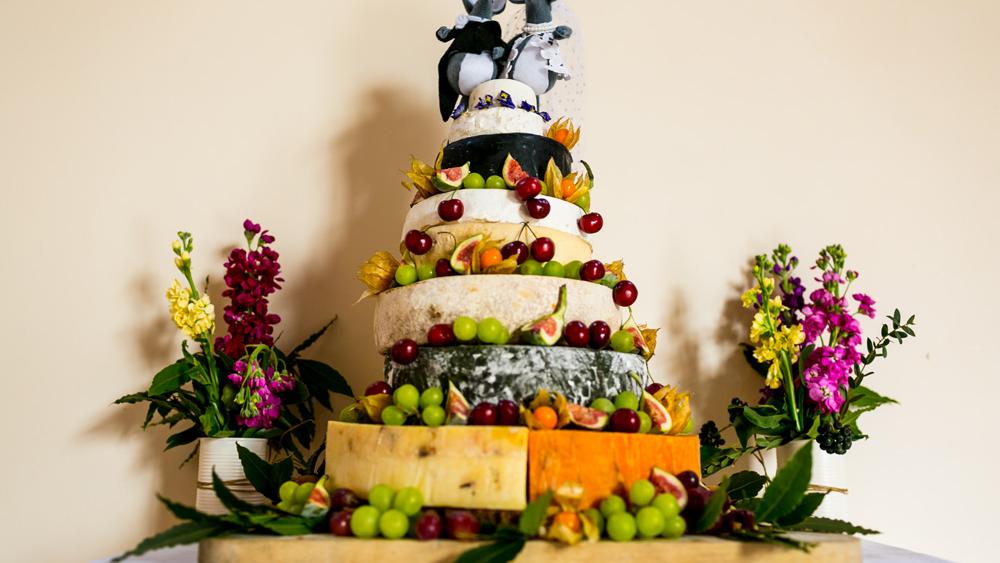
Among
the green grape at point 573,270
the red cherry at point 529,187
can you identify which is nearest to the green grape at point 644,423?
the green grape at point 573,270

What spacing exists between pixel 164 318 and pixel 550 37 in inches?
65.4

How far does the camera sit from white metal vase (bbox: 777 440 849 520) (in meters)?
2.26

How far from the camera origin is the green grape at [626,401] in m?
1.67

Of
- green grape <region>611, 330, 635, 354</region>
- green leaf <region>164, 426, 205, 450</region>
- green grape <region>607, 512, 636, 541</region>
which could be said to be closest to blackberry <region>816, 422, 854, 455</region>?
green grape <region>611, 330, 635, 354</region>

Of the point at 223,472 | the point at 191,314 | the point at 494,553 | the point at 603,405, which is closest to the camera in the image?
the point at 494,553

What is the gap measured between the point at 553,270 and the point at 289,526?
83cm

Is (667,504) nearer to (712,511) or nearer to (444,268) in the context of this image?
(712,511)

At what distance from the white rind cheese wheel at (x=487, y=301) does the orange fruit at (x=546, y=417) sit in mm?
238


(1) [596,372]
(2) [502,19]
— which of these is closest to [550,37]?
(2) [502,19]

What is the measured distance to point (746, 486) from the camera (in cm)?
211

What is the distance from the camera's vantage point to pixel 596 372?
1.70 metres

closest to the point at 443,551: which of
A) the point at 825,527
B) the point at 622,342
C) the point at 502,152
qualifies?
the point at 622,342

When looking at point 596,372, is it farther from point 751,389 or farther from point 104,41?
point 104,41

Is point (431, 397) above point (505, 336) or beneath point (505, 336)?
beneath
